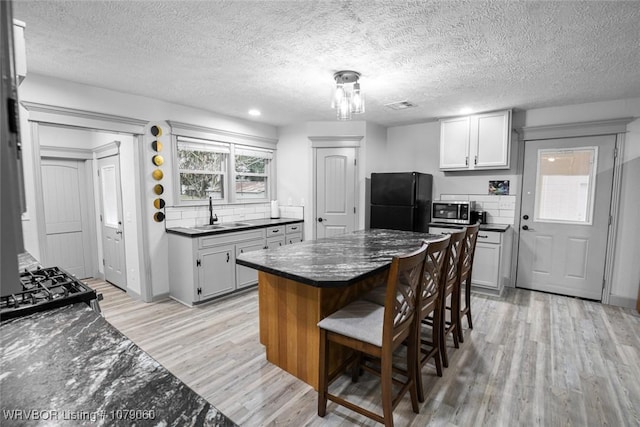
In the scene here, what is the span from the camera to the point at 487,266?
13.1 feet

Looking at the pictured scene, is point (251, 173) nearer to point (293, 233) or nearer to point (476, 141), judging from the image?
point (293, 233)

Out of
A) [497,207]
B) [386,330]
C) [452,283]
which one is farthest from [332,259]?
[497,207]

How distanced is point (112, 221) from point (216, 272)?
1.84 metres

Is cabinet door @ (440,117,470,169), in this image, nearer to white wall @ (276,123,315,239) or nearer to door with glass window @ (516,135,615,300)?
door with glass window @ (516,135,615,300)

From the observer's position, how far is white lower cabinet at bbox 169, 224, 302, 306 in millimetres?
3582

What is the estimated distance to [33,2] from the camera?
1.72 meters

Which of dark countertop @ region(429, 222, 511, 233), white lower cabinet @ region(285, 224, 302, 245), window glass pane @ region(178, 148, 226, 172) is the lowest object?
white lower cabinet @ region(285, 224, 302, 245)

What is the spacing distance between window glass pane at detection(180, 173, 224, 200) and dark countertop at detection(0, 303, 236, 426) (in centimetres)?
310

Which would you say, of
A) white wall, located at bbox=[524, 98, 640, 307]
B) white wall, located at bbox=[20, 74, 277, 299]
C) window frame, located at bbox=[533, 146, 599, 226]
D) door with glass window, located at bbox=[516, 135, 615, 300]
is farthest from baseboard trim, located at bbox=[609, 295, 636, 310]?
white wall, located at bbox=[20, 74, 277, 299]

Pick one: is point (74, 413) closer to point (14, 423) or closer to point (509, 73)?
point (14, 423)

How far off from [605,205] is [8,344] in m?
5.27

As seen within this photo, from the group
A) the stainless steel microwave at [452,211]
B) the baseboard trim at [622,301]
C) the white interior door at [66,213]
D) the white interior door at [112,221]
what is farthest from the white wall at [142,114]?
the baseboard trim at [622,301]

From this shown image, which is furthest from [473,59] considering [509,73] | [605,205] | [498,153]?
[605,205]

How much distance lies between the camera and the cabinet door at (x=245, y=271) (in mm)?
4027
